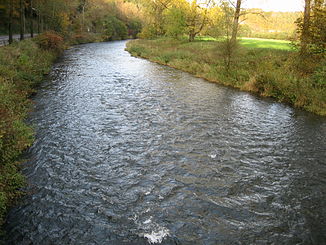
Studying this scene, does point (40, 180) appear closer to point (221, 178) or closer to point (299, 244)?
point (221, 178)

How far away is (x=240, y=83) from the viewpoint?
2045 centimetres

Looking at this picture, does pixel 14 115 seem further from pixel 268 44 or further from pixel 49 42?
pixel 268 44

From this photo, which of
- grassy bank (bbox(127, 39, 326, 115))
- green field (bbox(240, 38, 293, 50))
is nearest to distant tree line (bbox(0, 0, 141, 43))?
grassy bank (bbox(127, 39, 326, 115))

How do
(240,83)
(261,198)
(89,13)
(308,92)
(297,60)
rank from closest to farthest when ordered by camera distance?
(261,198)
(308,92)
(297,60)
(240,83)
(89,13)

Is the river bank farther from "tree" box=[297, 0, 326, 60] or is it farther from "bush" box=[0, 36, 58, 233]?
"tree" box=[297, 0, 326, 60]

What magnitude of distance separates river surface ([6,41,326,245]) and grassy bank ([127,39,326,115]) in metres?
1.84

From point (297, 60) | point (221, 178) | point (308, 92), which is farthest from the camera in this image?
point (297, 60)

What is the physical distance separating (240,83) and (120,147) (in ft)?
45.4

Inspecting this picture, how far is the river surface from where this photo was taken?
18.6ft

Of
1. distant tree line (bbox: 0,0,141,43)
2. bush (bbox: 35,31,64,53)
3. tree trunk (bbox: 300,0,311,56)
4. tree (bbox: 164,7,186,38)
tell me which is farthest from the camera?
distant tree line (bbox: 0,0,141,43)

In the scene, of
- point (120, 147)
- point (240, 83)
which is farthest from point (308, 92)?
point (120, 147)

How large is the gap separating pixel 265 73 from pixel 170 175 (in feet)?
46.0

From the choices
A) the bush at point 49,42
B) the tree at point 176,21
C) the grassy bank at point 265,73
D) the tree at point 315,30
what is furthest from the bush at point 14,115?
the tree at point 176,21

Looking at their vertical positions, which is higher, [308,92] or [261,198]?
[308,92]
